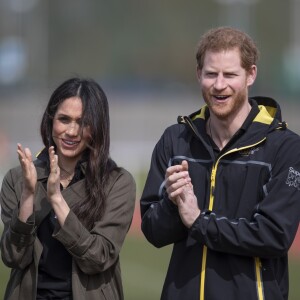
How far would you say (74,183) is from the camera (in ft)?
15.7

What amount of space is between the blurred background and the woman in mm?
19966

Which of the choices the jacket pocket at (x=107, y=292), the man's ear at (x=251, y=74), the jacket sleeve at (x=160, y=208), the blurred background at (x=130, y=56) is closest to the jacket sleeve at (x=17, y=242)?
the jacket pocket at (x=107, y=292)

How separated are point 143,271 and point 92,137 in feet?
24.5

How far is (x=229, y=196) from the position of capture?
4.36 meters

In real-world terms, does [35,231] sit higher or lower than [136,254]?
higher

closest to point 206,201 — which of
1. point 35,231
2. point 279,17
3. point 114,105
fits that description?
point 35,231

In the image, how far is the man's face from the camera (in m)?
4.33

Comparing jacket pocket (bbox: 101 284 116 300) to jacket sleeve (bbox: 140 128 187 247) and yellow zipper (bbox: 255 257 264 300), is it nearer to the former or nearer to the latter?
jacket sleeve (bbox: 140 128 187 247)

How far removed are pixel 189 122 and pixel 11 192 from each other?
1009mm

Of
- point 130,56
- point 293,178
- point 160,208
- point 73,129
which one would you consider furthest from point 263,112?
point 130,56

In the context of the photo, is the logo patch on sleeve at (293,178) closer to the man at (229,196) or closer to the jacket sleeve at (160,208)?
the man at (229,196)

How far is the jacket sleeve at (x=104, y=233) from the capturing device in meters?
4.45

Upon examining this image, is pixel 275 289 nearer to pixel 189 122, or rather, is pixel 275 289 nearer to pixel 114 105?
pixel 189 122

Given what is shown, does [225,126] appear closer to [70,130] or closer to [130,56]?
[70,130]
